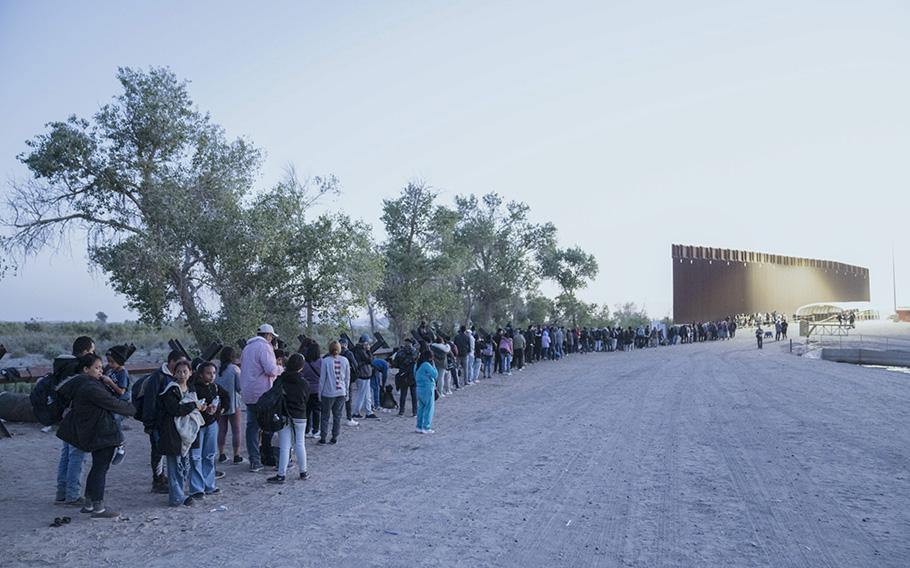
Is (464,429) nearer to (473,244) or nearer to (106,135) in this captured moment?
(106,135)

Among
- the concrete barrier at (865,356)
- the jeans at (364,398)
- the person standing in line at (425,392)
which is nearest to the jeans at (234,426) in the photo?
the person standing in line at (425,392)

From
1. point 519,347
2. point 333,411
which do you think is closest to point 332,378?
point 333,411

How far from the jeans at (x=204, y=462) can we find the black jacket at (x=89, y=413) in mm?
1022

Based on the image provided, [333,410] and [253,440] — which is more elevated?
[333,410]

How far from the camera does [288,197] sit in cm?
1905

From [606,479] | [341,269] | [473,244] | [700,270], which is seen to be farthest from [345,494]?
[700,270]

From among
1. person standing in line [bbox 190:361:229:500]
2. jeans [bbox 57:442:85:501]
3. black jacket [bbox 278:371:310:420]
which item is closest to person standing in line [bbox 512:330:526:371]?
black jacket [bbox 278:371:310:420]

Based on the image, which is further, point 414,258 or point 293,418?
point 414,258

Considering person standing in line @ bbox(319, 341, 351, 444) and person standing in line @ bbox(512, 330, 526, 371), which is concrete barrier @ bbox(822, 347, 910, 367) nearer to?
person standing in line @ bbox(512, 330, 526, 371)

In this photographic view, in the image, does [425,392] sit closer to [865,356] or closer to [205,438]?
[205,438]

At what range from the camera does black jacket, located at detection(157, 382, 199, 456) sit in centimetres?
688

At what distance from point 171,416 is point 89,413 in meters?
0.78

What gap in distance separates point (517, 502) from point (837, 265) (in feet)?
333

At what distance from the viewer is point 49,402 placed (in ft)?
22.5
